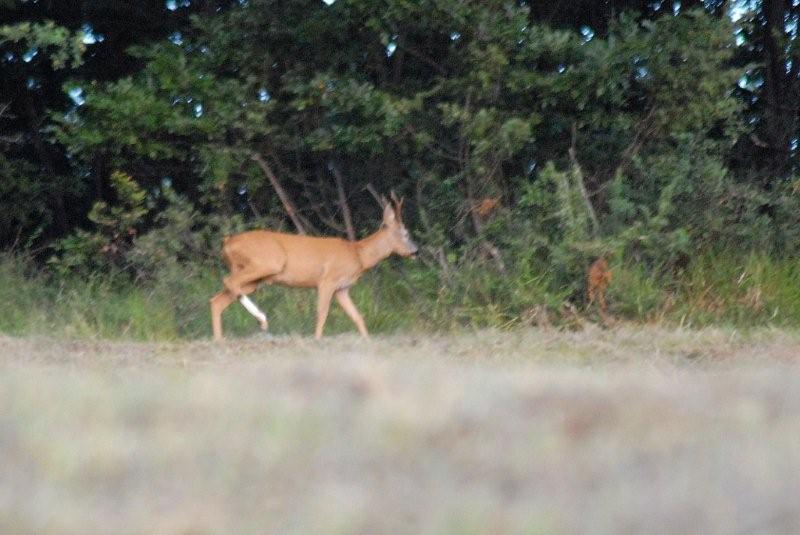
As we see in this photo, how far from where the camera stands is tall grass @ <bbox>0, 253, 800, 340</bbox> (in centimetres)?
1294

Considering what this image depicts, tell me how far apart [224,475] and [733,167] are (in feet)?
50.5

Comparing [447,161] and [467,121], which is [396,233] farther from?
[447,161]

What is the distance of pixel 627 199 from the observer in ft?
46.6

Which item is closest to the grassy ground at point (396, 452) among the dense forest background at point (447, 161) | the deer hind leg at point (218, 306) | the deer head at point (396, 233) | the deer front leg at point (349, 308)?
the deer hind leg at point (218, 306)

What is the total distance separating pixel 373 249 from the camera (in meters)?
13.9

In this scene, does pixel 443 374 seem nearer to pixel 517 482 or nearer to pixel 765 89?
pixel 517 482

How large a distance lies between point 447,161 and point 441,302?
278 cm

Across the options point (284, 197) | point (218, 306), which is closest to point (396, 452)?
point (218, 306)

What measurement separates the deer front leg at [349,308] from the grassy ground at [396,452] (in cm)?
621

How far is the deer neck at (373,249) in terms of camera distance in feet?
45.3

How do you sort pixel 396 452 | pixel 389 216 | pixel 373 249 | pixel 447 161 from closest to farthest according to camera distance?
pixel 396 452, pixel 373 249, pixel 389 216, pixel 447 161

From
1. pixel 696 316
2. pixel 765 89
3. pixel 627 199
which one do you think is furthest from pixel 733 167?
pixel 696 316

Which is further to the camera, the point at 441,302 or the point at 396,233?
the point at 396,233

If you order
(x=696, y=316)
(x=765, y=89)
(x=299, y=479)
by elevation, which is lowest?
(x=696, y=316)
